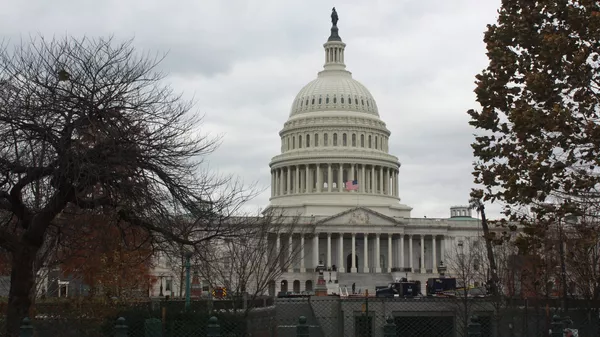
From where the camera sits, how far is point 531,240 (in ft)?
71.6

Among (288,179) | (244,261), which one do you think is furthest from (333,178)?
(244,261)

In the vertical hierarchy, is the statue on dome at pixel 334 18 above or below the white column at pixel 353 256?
above

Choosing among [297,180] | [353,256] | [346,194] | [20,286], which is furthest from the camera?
[297,180]

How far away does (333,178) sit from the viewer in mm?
152000

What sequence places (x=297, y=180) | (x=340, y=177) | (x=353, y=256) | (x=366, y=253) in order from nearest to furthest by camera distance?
(x=353, y=256), (x=366, y=253), (x=340, y=177), (x=297, y=180)

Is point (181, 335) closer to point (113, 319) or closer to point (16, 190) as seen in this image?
point (113, 319)

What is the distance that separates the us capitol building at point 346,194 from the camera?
13575 centimetres

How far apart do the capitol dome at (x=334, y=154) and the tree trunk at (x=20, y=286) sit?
124 m

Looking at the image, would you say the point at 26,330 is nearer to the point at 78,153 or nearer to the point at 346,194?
the point at 78,153

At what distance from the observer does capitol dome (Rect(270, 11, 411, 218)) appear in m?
148

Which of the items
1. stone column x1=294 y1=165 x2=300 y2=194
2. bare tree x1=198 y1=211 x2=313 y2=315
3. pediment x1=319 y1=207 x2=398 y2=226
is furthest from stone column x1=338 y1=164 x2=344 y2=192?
bare tree x1=198 y1=211 x2=313 y2=315

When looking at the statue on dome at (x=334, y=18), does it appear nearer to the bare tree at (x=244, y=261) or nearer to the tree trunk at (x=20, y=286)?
the bare tree at (x=244, y=261)

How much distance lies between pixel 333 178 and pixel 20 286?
436 feet

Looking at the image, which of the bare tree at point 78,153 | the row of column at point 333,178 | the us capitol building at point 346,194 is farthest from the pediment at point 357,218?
the bare tree at point 78,153
